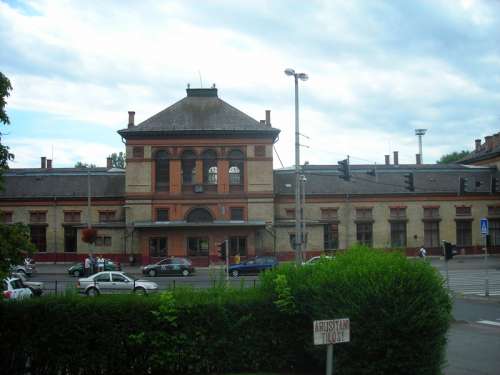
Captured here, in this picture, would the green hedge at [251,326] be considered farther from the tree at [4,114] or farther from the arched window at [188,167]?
the arched window at [188,167]

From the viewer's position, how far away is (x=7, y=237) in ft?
31.6

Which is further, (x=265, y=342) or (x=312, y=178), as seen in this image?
(x=312, y=178)

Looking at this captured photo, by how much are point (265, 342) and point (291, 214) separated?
44397mm

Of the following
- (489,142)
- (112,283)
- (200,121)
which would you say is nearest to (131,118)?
(200,121)

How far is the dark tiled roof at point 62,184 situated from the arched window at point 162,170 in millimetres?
4924

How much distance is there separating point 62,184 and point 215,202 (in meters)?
16.8

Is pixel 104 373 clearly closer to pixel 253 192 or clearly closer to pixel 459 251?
pixel 253 192

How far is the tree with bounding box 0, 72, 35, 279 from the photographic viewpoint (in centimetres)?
954

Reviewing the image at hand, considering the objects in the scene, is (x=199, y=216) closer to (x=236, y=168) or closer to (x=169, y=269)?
(x=236, y=168)

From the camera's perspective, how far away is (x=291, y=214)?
55.0 metres

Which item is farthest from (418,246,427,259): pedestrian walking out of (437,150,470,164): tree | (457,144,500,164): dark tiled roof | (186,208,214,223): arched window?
(437,150,470,164): tree

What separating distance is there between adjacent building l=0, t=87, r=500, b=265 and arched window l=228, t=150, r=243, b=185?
0.10m

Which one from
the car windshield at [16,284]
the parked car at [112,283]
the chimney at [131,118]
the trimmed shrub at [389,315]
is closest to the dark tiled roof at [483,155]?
the chimney at [131,118]

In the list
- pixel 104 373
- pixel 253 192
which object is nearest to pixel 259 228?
pixel 253 192
